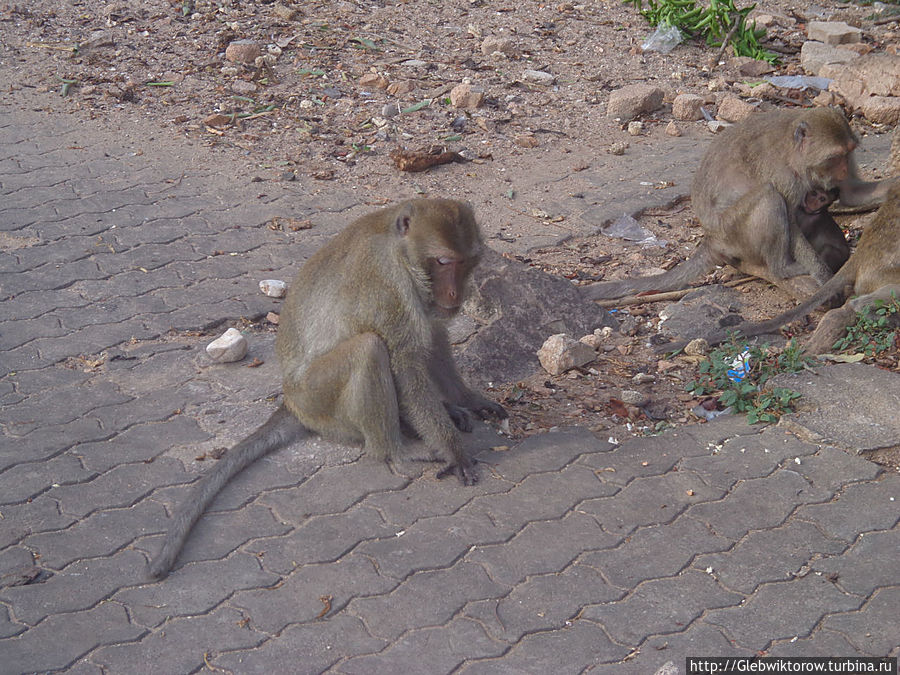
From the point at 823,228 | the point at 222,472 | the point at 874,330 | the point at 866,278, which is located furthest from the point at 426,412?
the point at 823,228

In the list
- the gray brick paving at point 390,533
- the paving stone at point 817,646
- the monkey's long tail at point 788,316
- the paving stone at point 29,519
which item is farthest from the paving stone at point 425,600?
the monkey's long tail at point 788,316

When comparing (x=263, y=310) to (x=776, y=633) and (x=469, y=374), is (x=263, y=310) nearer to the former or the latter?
(x=469, y=374)

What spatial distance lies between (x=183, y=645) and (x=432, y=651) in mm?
875

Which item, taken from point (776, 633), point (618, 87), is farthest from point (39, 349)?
point (618, 87)

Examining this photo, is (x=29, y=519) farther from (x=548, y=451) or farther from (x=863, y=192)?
(x=863, y=192)

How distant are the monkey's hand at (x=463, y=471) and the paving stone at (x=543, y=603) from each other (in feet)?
2.27

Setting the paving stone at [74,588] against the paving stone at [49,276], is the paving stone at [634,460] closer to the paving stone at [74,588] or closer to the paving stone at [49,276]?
the paving stone at [74,588]

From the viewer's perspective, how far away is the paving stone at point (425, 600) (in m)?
3.41

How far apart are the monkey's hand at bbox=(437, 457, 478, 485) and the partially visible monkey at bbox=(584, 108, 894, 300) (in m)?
2.09

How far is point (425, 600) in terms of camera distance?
3.53 metres

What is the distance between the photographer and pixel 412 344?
162 inches

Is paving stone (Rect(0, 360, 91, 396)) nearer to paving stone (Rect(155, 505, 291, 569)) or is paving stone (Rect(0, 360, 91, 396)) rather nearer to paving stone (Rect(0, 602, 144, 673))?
paving stone (Rect(155, 505, 291, 569))

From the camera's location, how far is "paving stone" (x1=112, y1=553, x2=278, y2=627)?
3453 millimetres

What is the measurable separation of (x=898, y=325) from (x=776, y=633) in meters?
2.65
